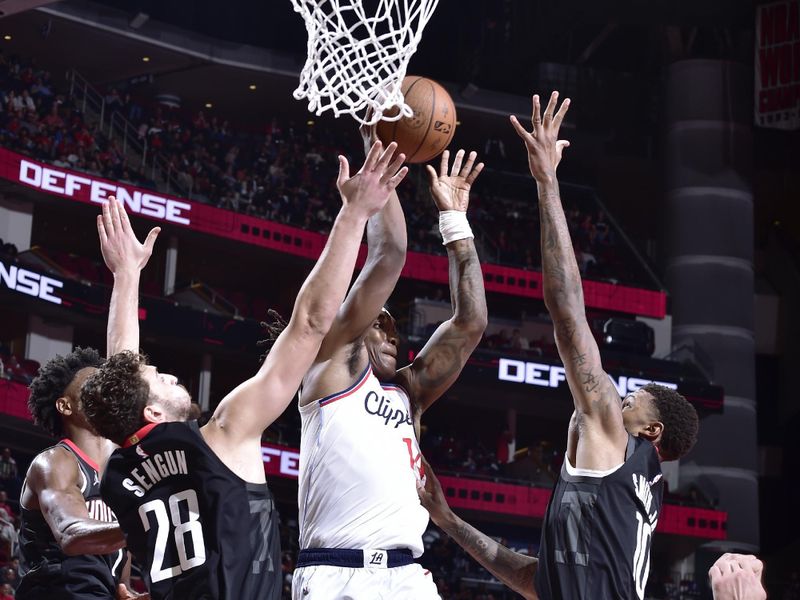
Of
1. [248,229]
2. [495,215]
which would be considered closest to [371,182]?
[248,229]

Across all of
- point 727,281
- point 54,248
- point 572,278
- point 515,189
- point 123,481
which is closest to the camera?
point 123,481

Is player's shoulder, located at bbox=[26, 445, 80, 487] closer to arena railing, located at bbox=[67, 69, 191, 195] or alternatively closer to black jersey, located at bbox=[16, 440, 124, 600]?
black jersey, located at bbox=[16, 440, 124, 600]

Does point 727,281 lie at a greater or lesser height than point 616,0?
lesser

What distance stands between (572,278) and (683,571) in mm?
21624

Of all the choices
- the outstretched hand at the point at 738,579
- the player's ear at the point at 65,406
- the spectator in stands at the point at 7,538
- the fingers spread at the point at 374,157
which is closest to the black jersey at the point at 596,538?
the outstretched hand at the point at 738,579

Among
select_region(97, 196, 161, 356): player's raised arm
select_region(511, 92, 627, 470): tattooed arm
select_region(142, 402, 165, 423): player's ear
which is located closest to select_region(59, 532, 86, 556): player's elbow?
select_region(142, 402, 165, 423): player's ear

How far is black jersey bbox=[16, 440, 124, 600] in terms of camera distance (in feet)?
15.7

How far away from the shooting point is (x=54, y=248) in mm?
23609

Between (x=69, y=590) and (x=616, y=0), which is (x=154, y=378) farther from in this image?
(x=616, y=0)

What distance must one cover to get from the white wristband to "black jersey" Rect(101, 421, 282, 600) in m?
1.93

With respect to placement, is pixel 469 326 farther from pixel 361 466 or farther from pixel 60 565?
pixel 60 565

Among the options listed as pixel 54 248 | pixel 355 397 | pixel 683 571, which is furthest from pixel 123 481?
pixel 683 571

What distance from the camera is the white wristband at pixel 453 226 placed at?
17.7ft

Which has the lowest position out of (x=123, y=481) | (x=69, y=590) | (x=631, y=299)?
(x=69, y=590)
